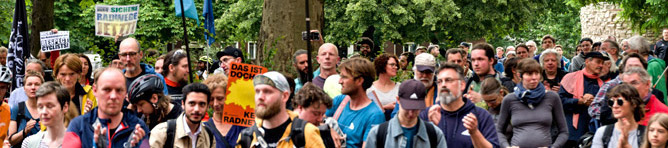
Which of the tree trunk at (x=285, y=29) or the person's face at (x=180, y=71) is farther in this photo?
the tree trunk at (x=285, y=29)

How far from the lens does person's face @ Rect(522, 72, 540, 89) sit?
8203 millimetres

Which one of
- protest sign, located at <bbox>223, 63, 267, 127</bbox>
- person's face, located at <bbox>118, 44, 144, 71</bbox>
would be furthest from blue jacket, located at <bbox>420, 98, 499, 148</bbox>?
person's face, located at <bbox>118, 44, 144, 71</bbox>

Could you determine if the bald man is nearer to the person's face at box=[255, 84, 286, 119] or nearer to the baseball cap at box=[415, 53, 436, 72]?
the baseball cap at box=[415, 53, 436, 72]

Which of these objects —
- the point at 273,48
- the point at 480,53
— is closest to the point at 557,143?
the point at 480,53

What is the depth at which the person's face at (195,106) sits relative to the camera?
617cm

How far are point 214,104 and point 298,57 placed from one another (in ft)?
6.88

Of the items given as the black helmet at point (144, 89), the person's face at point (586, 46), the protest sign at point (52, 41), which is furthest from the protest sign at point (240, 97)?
the person's face at point (586, 46)

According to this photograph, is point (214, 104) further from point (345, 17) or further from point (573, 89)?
point (345, 17)

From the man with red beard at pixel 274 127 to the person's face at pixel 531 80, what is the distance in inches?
120

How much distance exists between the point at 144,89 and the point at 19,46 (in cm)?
462

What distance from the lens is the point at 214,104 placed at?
738 cm

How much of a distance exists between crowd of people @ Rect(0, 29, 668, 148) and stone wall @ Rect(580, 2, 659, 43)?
90.4ft

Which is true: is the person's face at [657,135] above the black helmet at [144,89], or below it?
below

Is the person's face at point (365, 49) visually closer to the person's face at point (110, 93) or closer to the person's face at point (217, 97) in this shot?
the person's face at point (217, 97)
